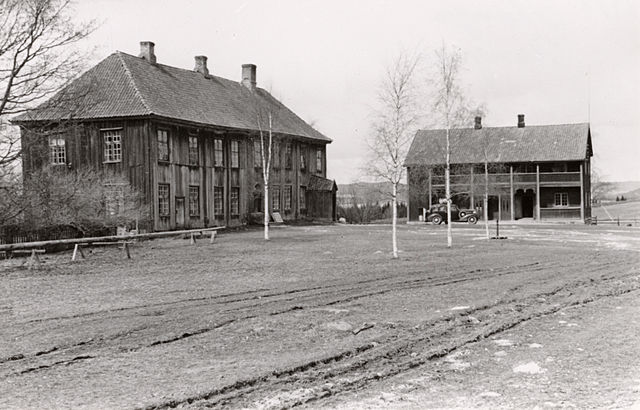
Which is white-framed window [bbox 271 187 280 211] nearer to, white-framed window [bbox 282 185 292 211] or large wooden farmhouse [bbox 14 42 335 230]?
large wooden farmhouse [bbox 14 42 335 230]

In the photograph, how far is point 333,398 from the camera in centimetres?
680

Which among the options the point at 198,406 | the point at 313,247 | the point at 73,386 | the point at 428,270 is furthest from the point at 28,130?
the point at 198,406

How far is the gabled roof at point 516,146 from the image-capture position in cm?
5306

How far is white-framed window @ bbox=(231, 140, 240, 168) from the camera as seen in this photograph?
4006 centimetres

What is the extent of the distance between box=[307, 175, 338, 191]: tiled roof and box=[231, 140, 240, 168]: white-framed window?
28.3 ft

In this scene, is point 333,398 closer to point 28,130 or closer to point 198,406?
point 198,406

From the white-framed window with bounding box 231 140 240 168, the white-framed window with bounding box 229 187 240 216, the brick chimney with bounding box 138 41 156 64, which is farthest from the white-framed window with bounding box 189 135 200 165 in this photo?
the brick chimney with bounding box 138 41 156 64

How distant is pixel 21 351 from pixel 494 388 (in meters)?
5.95

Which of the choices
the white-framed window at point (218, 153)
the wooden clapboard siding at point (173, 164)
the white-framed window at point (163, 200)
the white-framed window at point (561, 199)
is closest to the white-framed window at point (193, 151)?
the wooden clapboard siding at point (173, 164)

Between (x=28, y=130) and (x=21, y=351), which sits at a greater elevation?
(x=28, y=130)

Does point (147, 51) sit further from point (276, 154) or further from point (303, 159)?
point (303, 159)

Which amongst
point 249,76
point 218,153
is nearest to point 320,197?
point 249,76

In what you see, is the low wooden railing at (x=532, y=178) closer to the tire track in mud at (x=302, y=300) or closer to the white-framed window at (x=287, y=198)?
the white-framed window at (x=287, y=198)

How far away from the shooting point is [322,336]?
9.67m
